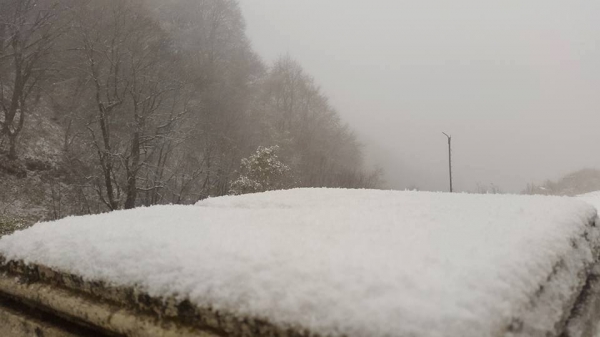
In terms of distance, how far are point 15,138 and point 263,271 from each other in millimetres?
15875

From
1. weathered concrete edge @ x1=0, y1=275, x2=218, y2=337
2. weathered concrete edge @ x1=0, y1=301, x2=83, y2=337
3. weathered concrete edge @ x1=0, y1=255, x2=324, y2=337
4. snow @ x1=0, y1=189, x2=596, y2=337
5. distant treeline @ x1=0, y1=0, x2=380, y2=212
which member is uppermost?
distant treeline @ x1=0, y1=0, x2=380, y2=212

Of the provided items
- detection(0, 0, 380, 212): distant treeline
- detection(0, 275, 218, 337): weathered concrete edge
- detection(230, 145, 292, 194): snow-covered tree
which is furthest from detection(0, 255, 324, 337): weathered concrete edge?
detection(230, 145, 292, 194): snow-covered tree

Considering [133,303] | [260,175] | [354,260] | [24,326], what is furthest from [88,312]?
[260,175]

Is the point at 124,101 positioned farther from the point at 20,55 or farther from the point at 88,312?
the point at 88,312

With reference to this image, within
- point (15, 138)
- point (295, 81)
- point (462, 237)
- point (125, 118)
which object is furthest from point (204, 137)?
point (462, 237)

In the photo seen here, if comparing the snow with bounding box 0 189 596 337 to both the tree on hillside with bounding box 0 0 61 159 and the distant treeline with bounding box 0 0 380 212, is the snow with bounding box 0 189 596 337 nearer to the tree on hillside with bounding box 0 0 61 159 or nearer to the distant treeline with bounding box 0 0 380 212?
the distant treeline with bounding box 0 0 380 212

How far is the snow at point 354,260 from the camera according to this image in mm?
765

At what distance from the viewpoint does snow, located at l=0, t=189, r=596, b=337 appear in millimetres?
765

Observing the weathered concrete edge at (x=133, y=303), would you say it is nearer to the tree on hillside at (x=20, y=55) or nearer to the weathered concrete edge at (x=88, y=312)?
the weathered concrete edge at (x=88, y=312)

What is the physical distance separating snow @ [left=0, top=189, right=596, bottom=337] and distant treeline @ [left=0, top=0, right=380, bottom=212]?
13043mm

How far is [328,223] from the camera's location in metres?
1.38

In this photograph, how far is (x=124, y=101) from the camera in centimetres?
1606

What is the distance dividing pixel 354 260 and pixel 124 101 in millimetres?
17067

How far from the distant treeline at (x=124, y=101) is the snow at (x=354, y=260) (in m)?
13.0
